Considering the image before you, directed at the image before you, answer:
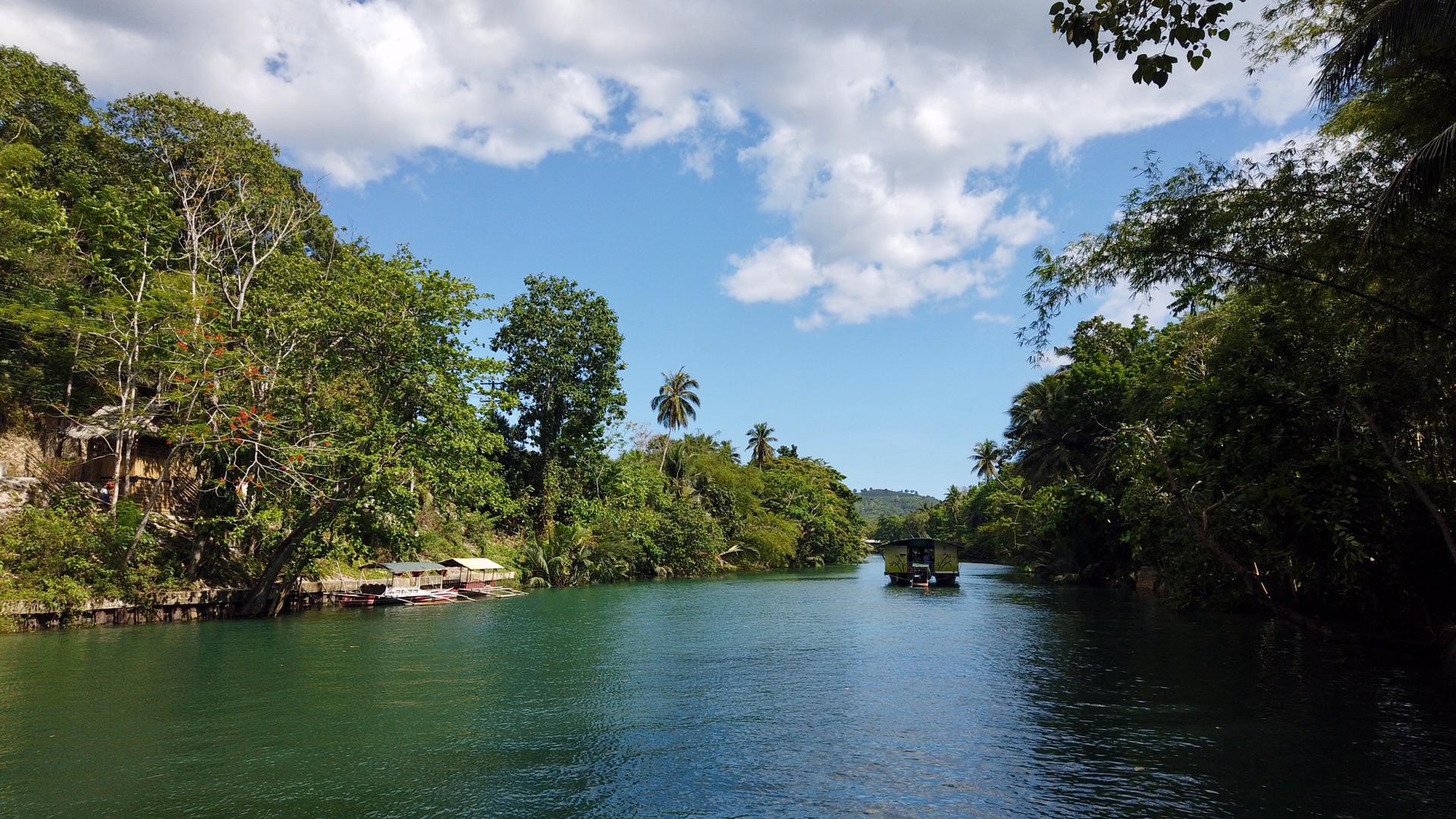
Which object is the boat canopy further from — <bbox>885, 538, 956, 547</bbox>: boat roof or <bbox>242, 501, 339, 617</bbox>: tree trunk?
<bbox>242, 501, 339, 617</bbox>: tree trunk

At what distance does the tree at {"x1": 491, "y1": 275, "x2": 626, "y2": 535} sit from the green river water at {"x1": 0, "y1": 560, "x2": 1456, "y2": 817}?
23.2 m

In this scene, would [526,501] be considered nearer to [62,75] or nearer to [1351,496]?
[62,75]

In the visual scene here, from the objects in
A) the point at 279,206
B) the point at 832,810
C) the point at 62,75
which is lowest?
the point at 832,810

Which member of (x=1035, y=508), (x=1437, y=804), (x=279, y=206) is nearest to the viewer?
(x=1437, y=804)

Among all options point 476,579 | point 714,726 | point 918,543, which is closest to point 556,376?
point 476,579

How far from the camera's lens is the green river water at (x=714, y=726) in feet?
27.8

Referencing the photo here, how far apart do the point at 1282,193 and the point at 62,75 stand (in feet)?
142

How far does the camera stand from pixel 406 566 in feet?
107

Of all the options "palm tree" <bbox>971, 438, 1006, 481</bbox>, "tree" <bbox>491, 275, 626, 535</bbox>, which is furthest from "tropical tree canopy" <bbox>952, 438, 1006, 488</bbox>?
"tree" <bbox>491, 275, 626, 535</bbox>

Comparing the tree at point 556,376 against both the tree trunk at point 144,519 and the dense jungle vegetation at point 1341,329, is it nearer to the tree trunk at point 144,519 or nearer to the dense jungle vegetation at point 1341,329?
the tree trunk at point 144,519

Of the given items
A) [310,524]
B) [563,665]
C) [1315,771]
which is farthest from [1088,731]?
[310,524]

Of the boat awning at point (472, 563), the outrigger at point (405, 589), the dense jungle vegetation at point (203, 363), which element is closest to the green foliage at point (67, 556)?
the dense jungle vegetation at point (203, 363)

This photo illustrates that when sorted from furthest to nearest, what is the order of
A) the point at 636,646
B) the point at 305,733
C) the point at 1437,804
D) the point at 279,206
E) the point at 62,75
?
1. the point at 62,75
2. the point at 279,206
3. the point at 636,646
4. the point at 305,733
5. the point at 1437,804

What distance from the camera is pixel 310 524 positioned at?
81.9 feet
